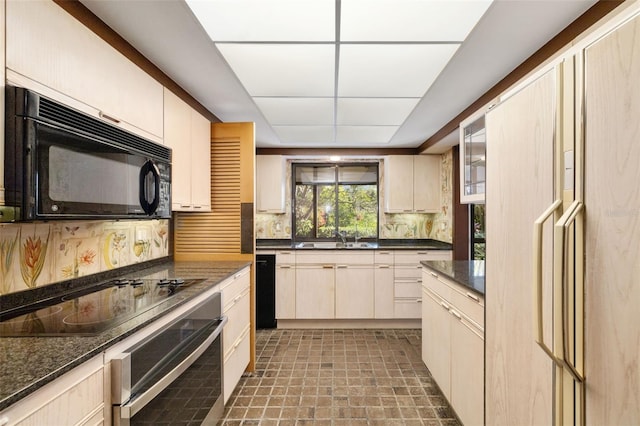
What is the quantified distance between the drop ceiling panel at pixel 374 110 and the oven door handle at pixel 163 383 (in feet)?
6.35

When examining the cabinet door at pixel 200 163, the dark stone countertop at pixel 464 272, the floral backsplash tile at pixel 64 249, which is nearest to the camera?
the floral backsplash tile at pixel 64 249

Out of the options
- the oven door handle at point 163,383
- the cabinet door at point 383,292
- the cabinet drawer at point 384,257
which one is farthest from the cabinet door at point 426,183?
the oven door handle at point 163,383

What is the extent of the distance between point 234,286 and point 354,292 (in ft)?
6.07

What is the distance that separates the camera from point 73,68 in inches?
52.2

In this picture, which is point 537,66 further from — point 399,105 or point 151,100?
point 151,100

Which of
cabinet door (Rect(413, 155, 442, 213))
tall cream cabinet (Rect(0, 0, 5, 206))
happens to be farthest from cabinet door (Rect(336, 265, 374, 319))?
tall cream cabinet (Rect(0, 0, 5, 206))

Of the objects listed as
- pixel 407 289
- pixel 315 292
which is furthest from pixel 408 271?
pixel 315 292

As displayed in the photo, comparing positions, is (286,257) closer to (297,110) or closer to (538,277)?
(297,110)

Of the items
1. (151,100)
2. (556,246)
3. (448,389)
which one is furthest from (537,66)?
(151,100)

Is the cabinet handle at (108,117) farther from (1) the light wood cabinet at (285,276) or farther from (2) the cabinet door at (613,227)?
(1) the light wood cabinet at (285,276)

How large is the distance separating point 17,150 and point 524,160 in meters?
1.75

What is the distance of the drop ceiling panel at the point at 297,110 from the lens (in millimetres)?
2502

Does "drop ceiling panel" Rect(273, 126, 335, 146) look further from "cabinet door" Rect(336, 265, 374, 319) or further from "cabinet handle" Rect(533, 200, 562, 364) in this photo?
"cabinet handle" Rect(533, 200, 562, 364)

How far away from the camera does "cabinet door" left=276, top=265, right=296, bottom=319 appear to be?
370cm
